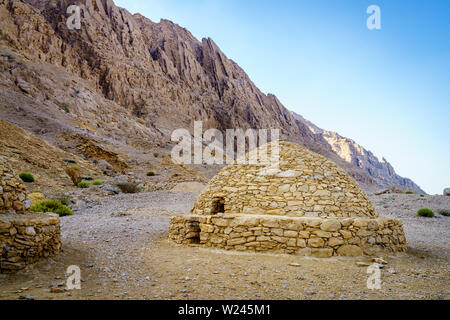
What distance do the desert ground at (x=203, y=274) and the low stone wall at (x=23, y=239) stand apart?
0.65 feet

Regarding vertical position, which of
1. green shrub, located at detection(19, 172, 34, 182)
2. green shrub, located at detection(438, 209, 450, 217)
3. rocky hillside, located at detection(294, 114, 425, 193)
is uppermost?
rocky hillside, located at detection(294, 114, 425, 193)

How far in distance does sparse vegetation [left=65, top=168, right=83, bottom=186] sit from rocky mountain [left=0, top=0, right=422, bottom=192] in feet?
21.1

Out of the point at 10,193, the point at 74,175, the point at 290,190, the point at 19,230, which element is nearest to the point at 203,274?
the point at 290,190

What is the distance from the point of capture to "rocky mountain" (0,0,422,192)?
29561 millimetres

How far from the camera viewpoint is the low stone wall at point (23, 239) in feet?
15.0

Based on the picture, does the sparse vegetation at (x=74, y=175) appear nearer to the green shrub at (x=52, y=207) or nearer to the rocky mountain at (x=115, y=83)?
the rocky mountain at (x=115, y=83)

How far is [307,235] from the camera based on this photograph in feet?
20.5

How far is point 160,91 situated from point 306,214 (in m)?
55.6

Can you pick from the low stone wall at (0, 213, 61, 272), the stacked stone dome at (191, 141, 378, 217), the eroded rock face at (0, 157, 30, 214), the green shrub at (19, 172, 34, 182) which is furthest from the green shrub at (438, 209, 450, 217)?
the green shrub at (19, 172, 34, 182)

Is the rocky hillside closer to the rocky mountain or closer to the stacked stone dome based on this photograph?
the rocky mountain

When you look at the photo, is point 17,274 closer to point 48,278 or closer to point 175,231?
point 48,278

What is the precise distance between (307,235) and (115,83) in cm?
5143

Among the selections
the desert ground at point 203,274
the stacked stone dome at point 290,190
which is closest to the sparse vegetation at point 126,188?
the desert ground at point 203,274

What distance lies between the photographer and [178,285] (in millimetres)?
4633
